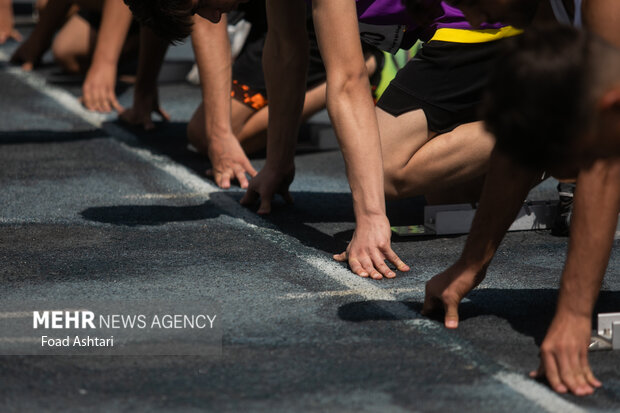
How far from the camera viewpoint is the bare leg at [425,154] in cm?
343

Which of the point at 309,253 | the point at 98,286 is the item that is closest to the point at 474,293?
the point at 309,253

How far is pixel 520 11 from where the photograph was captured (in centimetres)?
238

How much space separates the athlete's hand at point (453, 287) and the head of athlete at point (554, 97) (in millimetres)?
684

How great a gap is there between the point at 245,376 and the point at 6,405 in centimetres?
52

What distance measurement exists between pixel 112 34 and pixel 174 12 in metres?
3.23

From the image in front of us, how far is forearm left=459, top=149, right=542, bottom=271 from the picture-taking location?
8.16ft

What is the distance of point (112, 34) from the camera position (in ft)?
19.7

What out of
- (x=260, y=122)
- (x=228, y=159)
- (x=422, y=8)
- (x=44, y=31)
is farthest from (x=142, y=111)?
(x=422, y=8)

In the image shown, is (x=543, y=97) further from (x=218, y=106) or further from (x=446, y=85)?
(x=218, y=106)

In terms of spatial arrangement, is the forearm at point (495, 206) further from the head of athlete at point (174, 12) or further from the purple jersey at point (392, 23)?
the purple jersey at point (392, 23)

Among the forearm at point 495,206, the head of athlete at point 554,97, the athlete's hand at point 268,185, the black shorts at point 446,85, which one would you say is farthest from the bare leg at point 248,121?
the head of athlete at point 554,97

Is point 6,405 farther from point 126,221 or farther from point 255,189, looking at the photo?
point 255,189

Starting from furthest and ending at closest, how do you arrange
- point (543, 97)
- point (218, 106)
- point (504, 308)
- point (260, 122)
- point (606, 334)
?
point (260, 122), point (218, 106), point (504, 308), point (606, 334), point (543, 97)

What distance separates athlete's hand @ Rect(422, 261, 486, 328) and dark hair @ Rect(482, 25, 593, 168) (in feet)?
2.30
